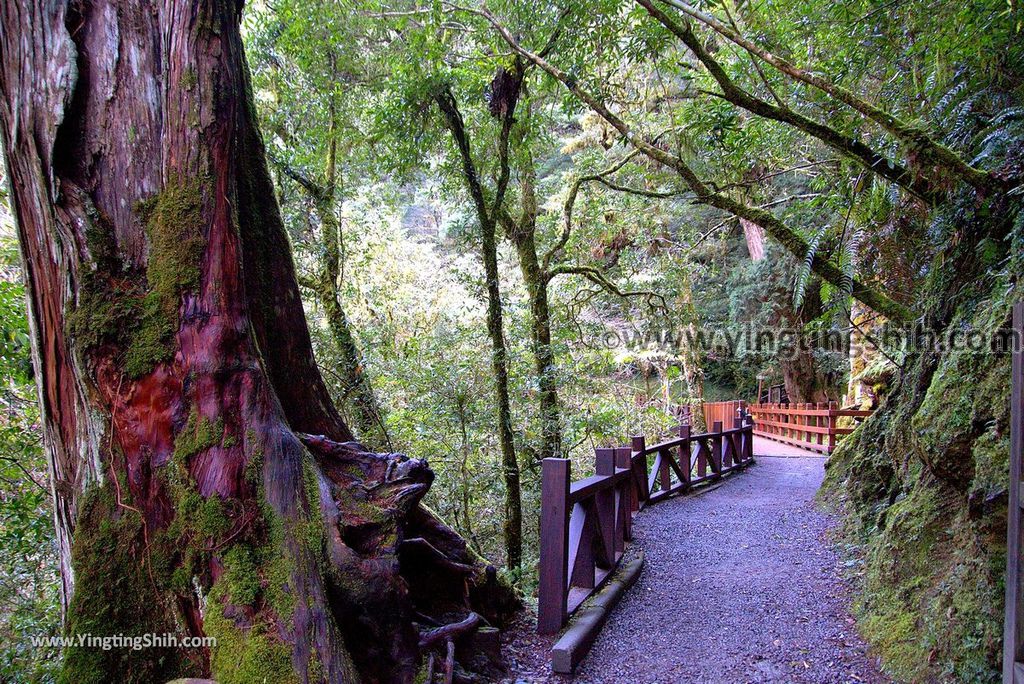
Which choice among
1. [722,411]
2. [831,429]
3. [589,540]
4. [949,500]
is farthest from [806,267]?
Answer: [722,411]

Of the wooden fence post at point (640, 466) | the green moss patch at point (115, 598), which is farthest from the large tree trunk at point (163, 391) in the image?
the wooden fence post at point (640, 466)

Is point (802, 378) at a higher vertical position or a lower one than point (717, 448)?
higher

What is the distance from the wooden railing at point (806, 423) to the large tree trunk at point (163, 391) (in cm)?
1512

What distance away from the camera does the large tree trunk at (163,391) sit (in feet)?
8.63

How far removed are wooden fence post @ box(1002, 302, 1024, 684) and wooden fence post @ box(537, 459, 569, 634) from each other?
2.61m

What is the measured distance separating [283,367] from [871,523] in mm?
6243

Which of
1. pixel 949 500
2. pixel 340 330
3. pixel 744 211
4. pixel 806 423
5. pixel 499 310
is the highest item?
pixel 744 211

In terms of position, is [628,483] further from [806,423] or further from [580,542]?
[806,423]

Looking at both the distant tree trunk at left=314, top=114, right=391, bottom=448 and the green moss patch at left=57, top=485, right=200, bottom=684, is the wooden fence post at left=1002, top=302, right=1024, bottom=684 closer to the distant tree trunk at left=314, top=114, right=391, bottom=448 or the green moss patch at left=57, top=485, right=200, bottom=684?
the green moss patch at left=57, top=485, right=200, bottom=684

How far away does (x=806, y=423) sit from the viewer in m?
18.6

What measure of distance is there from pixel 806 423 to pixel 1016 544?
17570mm

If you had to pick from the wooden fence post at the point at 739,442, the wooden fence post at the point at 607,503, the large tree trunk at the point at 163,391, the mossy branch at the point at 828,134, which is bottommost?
the wooden fence post at the point at 739,442

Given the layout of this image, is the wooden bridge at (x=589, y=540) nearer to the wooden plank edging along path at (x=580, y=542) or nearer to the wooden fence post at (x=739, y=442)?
the wooden plank edging along path at (x=580, y=542)

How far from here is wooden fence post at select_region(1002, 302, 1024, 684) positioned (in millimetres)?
2473
